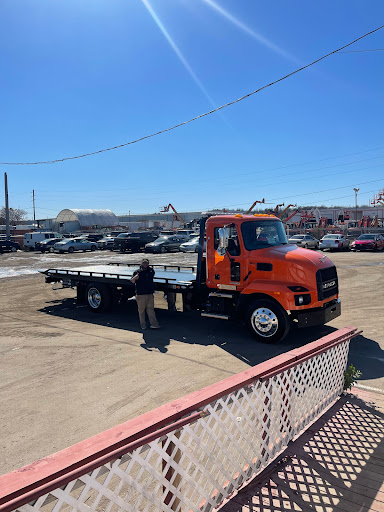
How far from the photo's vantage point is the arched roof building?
250 feet

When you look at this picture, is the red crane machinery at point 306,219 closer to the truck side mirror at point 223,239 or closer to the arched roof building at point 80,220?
the arched roof building at point 80,220

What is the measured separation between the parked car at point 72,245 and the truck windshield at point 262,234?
31.1 meters

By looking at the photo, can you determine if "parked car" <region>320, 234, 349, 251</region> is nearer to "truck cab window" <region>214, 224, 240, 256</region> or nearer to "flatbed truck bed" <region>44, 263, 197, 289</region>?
"flatbed truck bed" <region>44, 263, 197, 289</region>

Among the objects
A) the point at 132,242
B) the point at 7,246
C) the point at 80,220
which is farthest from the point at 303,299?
the point at 80,220

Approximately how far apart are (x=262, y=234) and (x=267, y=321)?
1.89 metres

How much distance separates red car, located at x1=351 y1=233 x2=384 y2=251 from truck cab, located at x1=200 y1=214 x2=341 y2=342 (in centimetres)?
2568

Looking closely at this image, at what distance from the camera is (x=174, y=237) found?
34.7 m

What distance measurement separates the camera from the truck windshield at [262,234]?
8.04 metres

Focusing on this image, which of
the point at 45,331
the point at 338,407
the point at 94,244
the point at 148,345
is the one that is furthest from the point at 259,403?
the point at 94,244

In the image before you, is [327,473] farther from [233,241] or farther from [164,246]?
[164,246]

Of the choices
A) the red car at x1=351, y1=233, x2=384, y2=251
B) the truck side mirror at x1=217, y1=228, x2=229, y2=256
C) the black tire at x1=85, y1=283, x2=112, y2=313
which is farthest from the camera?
the red car at x1=351, y1=233, x2=384, y2=251

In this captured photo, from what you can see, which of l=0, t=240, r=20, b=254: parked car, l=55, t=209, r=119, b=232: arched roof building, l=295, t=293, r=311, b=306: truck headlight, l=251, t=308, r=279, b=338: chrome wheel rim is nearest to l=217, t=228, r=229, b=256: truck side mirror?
l=251, t=308, r=279, b=338: chrome wheel rim

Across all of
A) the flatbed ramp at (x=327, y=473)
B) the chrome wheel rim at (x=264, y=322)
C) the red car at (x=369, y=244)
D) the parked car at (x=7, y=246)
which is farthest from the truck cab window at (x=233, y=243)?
the parked car at (x=7, y=246)

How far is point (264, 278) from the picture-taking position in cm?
771
